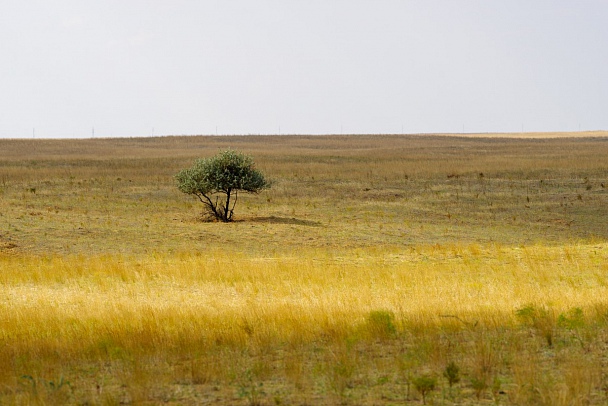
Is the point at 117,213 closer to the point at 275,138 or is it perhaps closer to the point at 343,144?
the point at 343,144

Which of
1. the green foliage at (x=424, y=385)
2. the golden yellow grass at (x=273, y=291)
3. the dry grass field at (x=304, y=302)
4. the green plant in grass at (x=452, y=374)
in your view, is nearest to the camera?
the green foliage at (x=424, y=385)

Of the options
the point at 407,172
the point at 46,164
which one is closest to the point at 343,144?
the point at 46,164

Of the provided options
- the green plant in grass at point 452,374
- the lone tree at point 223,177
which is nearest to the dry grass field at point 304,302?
the green plant in grass at point 452,374

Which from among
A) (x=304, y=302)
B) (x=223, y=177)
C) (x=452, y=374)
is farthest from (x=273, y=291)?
(x=223, y=177)

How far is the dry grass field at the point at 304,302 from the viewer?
879cm

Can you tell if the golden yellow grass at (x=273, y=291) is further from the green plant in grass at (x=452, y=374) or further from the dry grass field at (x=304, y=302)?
the green plant in grass at (x=452, y=374)

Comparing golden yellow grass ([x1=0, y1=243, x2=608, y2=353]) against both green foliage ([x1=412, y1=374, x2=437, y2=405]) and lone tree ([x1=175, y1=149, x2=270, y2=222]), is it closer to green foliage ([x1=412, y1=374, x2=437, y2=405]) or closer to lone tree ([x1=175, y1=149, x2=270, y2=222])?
green foliage ([x1=412, y1=374, x2=437, y2=405])

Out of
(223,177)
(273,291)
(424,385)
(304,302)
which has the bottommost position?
(273,291)

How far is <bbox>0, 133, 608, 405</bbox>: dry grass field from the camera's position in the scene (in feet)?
28.8

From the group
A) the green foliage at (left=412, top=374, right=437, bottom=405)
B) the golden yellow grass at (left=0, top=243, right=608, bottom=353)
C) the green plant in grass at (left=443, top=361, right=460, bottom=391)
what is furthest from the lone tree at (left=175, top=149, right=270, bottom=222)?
the green foliage at (left=412, top=374, right=437, bottom=405)

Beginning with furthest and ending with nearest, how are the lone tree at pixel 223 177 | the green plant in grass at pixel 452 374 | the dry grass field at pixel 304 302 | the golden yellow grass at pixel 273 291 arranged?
the lone tree at pixel 223 177
the golden yellow grass at pixel 273 291
the dry grass field at pixel 304 302
the green plant in grass at pixel 452 374

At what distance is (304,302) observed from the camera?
48.5ft

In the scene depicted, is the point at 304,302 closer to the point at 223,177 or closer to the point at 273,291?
the point at 273,291

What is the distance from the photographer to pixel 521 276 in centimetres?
1891
